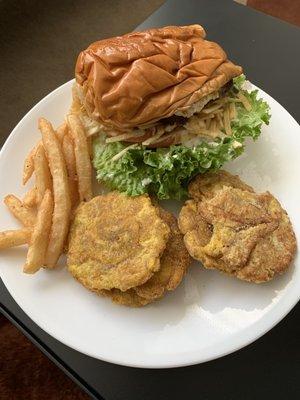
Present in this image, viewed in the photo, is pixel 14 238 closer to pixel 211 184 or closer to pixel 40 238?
pixel 40 238

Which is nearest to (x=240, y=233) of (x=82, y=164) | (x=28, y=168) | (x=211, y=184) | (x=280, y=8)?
(x=211, y=184)

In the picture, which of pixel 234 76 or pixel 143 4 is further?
pixel 143 4

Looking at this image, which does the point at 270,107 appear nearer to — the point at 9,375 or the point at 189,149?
the point at 189,149

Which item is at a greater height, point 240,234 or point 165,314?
point 240,234

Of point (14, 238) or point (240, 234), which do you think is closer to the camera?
point (240, 234)

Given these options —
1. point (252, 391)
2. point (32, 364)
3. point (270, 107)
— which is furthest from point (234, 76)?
point (32, 364)

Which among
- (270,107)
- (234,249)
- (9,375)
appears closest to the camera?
(234,249)

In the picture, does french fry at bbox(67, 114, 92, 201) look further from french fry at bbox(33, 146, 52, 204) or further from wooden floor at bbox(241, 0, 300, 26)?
wooden floor at bbox(241, 0, 300, 26)

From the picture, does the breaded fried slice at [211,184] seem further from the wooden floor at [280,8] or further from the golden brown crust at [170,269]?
the wooden floor at [280,8]
